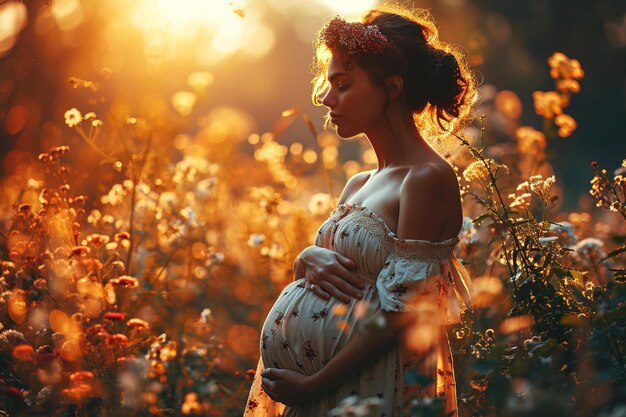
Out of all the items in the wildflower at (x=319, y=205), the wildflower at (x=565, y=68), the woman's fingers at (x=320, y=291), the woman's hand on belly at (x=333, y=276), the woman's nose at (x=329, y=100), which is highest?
the wildflower at (x=565, y=68)

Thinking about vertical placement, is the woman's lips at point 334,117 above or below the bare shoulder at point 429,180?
above

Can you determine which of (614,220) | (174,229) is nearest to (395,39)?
(174,229)

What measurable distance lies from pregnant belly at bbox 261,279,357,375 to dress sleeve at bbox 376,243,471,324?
15 cm

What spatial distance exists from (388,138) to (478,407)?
1.12 metres

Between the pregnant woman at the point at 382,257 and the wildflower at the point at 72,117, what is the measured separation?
1333 millimetres

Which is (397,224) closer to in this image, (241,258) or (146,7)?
(146,7)

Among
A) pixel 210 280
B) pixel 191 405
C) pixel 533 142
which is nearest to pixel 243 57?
pixel 210 280

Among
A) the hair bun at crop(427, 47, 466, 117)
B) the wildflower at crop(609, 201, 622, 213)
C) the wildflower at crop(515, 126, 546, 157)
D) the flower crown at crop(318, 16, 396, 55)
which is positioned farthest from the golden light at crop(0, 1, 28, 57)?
the wildflower at crop(515, 126, 546, 157)

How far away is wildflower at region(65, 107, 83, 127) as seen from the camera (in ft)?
10.7

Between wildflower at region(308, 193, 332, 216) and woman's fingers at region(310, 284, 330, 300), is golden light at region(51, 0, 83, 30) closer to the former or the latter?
wildflower at region(308, 193, 332, 216)

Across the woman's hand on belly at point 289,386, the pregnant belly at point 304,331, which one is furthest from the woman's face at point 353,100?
the woman's hand on belly at point 289,386

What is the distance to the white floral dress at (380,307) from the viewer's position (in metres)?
2.08

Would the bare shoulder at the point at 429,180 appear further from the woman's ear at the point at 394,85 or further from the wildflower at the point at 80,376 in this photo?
the wildflower at the point at 80,376

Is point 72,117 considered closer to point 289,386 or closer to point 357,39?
point 357,39
